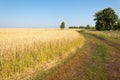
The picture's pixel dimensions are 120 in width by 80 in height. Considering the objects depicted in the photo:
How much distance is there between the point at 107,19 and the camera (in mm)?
85812

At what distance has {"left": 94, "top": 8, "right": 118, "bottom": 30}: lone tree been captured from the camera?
85000 millimetres

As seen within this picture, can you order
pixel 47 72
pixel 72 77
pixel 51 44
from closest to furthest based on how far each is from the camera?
pixel 72 77 < pixel 47 72 < pixel 51 44

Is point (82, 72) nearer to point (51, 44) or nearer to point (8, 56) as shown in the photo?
point (8, 56)

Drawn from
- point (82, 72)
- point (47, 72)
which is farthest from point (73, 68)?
point (47, 72)

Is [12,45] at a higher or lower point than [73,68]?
higher

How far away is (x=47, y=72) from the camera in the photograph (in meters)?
9.57

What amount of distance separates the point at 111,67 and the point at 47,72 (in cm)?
368

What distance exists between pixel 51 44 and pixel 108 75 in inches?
251

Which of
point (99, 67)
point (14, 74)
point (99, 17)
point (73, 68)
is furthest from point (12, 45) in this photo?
point (99, 17)

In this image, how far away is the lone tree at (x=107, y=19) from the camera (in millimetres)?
85000

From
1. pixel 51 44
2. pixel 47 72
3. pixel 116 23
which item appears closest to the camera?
pixel 47 72

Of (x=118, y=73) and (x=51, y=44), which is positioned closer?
(x=118, y=73)

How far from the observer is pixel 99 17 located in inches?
3511

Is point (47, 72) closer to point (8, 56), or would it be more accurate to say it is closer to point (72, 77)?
point (72, 77)
